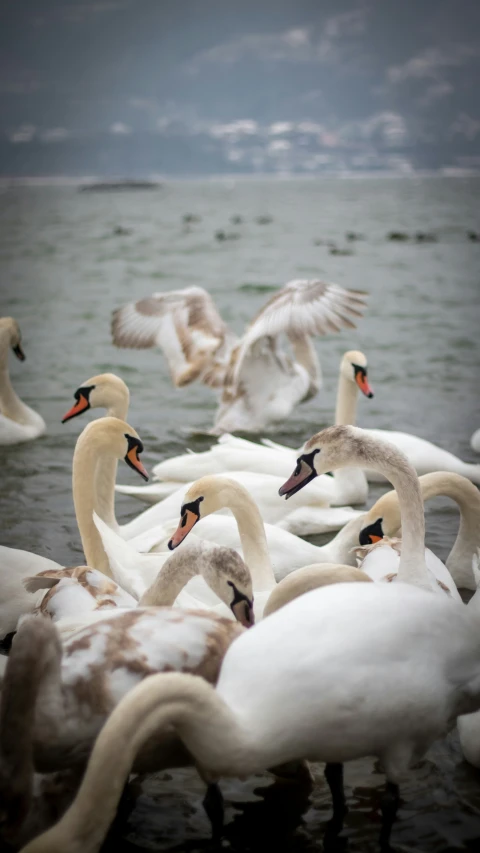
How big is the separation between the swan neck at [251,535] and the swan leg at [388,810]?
1.53m

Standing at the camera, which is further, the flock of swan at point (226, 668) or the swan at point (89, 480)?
the swan at point (89, 480)

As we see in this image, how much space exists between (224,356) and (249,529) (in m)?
4.64

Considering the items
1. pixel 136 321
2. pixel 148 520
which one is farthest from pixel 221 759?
pixel 136 321

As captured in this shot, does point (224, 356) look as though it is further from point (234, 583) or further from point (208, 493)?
point (234, 583)

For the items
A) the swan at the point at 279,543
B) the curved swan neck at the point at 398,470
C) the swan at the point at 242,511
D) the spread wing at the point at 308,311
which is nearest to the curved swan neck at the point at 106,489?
the swan at the point at 279,543

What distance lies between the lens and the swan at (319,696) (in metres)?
2.80

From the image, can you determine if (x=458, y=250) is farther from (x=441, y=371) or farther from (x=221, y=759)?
(x=221, y=759)

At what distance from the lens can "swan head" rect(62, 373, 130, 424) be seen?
6.50 metres

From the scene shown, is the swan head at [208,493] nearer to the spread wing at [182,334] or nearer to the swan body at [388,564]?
the swan body at [388,564]

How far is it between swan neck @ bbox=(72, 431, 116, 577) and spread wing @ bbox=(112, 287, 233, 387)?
13.2 ft

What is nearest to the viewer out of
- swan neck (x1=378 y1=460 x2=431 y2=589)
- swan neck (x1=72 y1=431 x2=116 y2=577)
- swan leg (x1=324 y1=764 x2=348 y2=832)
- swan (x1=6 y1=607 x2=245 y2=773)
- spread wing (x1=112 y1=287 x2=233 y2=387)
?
swan (x1=6 y1=607 x2=245 y2=773)

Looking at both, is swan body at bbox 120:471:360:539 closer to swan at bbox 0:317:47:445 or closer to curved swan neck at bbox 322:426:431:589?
curved swan neck at bbox 322:426:431:589

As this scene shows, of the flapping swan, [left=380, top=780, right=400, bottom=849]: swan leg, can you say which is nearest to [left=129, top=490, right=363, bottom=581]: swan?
[left=380, top=780, right=400, bottom=849]: swan leg

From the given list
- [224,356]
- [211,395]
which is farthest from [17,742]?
[211,395]
